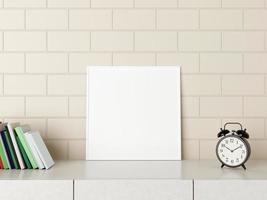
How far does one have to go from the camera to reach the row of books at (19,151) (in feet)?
5.54

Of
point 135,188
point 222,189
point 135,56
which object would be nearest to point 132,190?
point 135,188

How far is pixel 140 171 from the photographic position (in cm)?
163

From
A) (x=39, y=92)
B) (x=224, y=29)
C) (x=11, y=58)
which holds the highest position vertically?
(x=224, y=29)

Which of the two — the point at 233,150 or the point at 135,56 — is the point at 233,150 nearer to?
the point at 233,150

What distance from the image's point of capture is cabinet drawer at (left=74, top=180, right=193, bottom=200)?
1.47 meters

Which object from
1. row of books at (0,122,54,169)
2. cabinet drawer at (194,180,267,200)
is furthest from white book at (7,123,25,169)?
cabinet drawer at (194,180,267,200)

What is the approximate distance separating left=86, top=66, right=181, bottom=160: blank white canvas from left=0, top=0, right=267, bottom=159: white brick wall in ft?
0.15

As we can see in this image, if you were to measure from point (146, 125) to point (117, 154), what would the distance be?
19cm

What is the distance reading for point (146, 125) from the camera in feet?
6.43

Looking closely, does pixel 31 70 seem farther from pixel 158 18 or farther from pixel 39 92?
pixel 158 18

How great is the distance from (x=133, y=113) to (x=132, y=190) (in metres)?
0.55

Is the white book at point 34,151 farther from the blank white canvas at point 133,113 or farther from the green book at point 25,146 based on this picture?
the blank white canvas at point 133,113

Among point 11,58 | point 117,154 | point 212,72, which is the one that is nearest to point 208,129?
point 212,72

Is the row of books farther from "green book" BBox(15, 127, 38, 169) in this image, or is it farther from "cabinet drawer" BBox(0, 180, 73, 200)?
"cabinet drawer" BBox(0, 180, 73, 200)
